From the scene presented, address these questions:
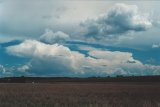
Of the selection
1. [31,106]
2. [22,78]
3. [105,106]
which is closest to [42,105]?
[31,106]

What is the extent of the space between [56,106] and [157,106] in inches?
287

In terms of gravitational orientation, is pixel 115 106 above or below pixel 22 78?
below

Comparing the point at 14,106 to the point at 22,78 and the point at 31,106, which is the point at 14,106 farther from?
the point at 22,78

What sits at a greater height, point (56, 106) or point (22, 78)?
point (22, 78)

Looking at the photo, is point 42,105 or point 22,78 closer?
point 42,105

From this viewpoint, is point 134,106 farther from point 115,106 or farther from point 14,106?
point 14,106

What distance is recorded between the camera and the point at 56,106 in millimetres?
25453

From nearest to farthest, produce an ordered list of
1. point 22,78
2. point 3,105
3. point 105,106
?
point 105,106 < point 3,105 < point 22,78

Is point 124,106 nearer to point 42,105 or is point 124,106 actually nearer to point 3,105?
point 42,105

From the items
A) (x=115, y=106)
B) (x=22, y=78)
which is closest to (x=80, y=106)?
(x=115, y=106)

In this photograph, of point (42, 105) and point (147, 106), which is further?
point (42, 105)

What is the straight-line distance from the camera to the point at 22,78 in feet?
614

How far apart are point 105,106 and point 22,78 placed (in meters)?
166

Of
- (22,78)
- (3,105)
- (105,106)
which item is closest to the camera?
(105,106)
